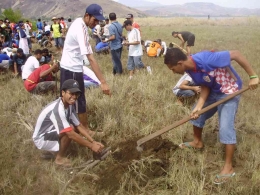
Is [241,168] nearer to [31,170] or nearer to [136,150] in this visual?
[136,150]

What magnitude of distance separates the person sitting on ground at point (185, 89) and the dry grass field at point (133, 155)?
0.29m

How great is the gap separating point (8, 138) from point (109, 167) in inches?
63.3

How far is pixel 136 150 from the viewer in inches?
141

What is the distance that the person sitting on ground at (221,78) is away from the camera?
283 centimetres

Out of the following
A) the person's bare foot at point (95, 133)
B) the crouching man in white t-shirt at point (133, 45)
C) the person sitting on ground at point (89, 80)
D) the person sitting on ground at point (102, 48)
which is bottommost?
the person's bare foot at point (95, 133)

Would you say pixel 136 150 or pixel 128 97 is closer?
pixel 136 150

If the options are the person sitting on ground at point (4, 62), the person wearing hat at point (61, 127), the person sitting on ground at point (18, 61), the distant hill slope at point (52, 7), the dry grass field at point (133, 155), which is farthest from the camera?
the distant hill slope at point (52, 7)

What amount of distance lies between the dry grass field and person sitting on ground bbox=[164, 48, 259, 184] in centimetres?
28

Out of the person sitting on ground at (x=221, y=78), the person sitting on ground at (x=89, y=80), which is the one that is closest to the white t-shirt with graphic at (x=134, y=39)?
the person sitting on ground at (x=89, y=80)

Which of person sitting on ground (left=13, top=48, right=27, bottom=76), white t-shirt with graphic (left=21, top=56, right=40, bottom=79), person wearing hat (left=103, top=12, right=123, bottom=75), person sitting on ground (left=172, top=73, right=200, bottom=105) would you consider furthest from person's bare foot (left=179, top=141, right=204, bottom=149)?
person sitting on ground (left=13, top=48, right=27, bottom=76)

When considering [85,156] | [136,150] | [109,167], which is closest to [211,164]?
[136,150]

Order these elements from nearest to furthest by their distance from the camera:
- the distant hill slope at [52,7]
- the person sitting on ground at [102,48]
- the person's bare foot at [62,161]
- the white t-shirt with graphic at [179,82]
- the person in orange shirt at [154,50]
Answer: the person's bare foot at [62,161] → the white t-shirt with graphic at [179,82] → the person in orange shirt at [154,50] → the person sitting on ground at [102,48] → the distant hill slope at [52,7]

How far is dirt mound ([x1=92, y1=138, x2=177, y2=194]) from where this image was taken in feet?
10.0

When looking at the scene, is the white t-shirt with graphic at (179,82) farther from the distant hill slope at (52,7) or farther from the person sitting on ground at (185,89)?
the distant hill slope at (52,7)
